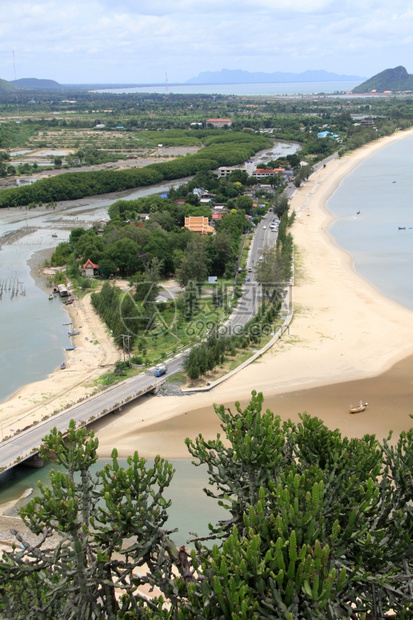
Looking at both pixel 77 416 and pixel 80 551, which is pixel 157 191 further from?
pixel 80 551

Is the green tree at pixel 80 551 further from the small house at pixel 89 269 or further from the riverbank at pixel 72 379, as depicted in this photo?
the small house at pixel 89 269

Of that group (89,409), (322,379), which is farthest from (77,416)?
(322,379)

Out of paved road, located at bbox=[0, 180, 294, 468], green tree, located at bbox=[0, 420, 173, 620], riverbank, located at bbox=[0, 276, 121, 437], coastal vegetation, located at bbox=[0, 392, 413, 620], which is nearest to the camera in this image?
coastal vegetation, located at bbox=[0, 392, 413, 620]

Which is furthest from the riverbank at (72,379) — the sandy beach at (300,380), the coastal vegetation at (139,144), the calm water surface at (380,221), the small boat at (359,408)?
the coastal vegetation at (139,144)

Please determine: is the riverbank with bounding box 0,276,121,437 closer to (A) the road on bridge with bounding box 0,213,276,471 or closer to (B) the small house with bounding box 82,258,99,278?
(A) the road on bridge with bounding box 0,213,276,471

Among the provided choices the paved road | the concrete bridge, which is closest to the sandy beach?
the concrete bridge

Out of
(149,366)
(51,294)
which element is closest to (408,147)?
(51,294)
